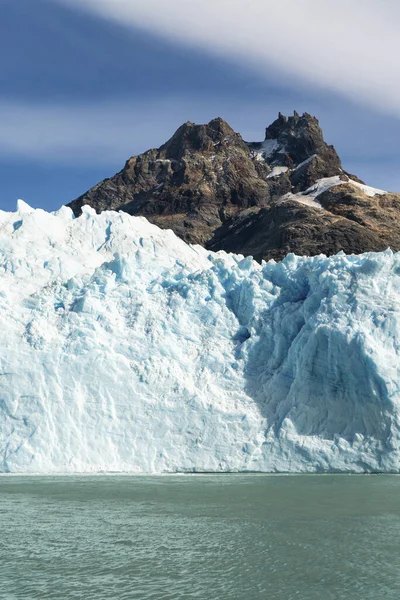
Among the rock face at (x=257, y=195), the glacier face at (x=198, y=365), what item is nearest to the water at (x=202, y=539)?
the glacier face at (x=198, y=365)

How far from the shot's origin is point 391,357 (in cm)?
2258

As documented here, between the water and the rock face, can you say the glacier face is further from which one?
the rock face

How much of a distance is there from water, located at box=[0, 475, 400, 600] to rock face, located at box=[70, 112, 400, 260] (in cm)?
4364

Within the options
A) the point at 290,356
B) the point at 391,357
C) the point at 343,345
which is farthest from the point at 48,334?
the point at 391,357

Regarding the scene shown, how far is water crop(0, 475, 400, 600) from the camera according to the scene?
11438 millimetres

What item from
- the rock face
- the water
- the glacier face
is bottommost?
the water

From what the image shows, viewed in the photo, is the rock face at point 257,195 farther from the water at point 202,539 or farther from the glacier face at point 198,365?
the water at point 202,539

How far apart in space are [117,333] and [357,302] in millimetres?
7986

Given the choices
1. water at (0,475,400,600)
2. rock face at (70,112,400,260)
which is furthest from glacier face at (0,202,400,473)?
rock face at (70,112,400,260)

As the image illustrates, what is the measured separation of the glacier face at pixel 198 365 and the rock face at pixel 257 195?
36.2 m

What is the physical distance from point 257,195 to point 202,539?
75.2m

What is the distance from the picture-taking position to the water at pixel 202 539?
1144 centimetres

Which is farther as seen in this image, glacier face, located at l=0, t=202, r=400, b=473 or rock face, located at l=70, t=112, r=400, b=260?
rock face, located at l=70, t=112, r=400, b=260

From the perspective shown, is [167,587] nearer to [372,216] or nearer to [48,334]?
[48,334]
